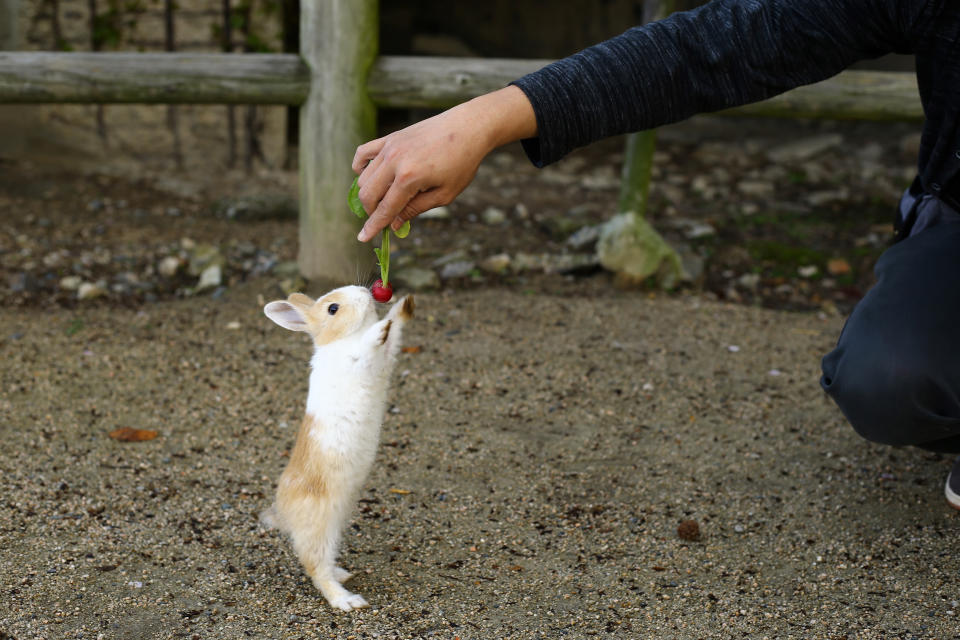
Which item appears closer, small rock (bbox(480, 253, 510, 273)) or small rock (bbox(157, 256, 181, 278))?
small rock (bbox(157, 256, 181, 278))

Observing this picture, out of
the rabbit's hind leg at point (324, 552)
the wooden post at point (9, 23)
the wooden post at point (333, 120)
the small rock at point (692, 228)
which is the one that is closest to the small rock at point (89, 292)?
the wooden post at point (333, 120)

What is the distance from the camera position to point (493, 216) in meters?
5.51

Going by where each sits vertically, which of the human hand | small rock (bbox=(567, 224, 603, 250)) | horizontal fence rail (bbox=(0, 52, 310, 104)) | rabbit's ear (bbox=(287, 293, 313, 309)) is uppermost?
the human hand

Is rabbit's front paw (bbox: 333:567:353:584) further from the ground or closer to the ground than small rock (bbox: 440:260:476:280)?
further from the ground

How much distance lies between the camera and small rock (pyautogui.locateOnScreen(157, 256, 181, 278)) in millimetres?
4625

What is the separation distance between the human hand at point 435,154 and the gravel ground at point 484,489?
3.37 ft

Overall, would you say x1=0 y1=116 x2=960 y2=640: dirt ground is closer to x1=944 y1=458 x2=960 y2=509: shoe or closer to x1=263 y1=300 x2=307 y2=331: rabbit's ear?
x1=944 y1=458 x2=960 y2=509: shoe

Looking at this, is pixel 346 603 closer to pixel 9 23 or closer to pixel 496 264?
pixel 496 264

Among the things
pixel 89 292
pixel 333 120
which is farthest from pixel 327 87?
pixel 89 292

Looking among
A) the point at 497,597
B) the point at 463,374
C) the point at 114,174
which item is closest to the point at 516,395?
the point at 463,374

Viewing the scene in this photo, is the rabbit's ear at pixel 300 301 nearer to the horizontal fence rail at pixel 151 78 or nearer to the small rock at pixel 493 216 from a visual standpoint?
the horizontal fence rail at pixel 151 78

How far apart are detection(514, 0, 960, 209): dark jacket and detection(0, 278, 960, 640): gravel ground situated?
112 cm

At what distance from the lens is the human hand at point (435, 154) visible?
1.94 metres

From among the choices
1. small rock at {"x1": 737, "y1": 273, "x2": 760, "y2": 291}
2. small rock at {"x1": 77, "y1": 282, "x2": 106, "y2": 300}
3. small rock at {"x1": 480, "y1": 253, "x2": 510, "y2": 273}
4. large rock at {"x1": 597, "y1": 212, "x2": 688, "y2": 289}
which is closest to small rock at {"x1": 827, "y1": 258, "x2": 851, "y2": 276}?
small rock at {"x1": 737, "y1": 273, "x2": 760, "y2": 291}
